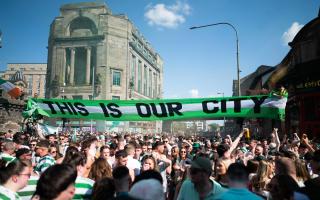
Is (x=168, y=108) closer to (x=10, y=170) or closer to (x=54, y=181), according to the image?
(x=10, y=170)

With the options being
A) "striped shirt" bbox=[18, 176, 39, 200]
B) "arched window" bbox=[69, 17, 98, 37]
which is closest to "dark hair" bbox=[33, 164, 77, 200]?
"striped shirt" bbox=[18, 176, 39, 200]

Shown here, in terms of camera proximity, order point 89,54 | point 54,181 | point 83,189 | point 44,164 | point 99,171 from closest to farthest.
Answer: point 54,181 → point 83,189 → point 99,171 → point 44,164 → point 89,54

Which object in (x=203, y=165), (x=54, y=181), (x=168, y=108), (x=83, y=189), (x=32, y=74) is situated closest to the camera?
(x=54, y=181)

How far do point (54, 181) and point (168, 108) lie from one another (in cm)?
741

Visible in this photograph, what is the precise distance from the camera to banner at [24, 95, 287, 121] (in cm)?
923

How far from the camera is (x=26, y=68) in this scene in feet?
427

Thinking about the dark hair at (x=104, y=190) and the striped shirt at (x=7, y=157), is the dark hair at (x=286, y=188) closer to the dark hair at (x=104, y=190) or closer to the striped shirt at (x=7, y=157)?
the dark hair at (x=104, y=190)

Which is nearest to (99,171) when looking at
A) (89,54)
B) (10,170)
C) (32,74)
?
(10,170)

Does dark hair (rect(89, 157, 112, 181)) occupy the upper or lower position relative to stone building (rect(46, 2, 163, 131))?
lower

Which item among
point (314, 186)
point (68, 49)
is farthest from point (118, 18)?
point (314, 186)

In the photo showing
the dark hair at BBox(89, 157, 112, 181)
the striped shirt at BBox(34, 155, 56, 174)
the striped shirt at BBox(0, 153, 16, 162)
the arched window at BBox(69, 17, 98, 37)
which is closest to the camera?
the dark hair at BBox(89, 157, 112, 181)

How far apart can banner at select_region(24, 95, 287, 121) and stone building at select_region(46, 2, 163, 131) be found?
5342 cm

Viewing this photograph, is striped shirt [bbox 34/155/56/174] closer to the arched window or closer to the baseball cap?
the baseball cap

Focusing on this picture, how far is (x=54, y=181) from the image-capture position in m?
2.77
